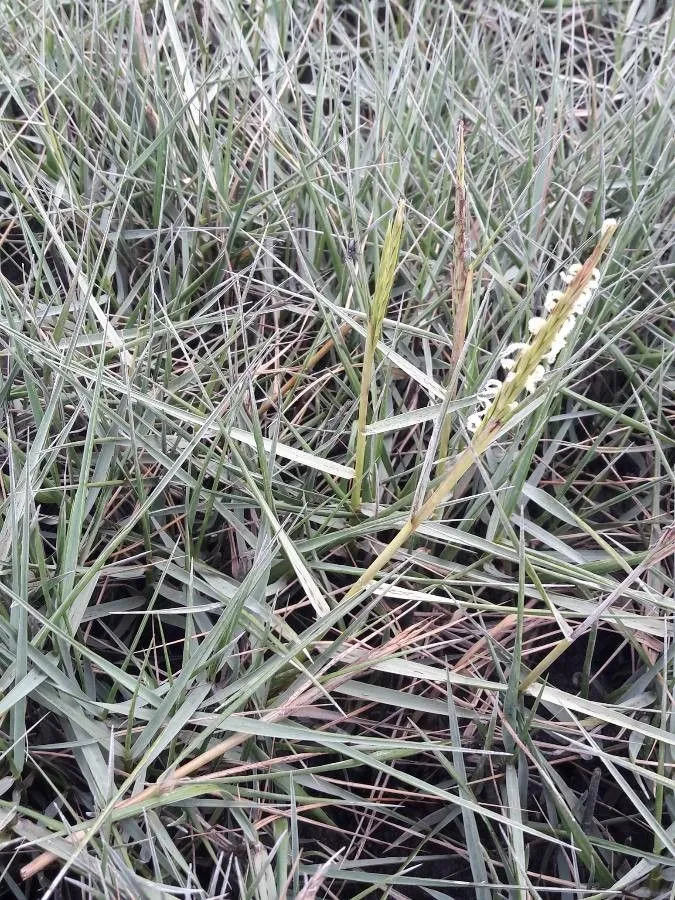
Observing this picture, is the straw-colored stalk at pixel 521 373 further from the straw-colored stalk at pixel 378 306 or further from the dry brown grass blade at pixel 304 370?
the dry brown grass blade at pixel 304 370

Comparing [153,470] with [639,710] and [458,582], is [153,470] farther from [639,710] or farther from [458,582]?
[639,710]

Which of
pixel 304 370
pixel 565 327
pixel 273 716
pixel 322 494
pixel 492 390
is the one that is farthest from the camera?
pixel 304 370

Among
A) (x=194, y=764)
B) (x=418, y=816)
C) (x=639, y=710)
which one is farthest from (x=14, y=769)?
(x=639, y=710)

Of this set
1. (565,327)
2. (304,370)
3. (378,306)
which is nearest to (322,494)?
(304,370)

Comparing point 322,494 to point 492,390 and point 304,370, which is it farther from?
point 492,390

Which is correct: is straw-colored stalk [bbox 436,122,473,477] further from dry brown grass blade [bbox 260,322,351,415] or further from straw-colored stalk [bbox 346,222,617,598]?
dry brown grass blade [bbox 260,322,351,415]

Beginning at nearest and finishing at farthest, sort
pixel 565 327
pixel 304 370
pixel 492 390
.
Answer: pixel 565 327
pixel 492 390
pixel 304 370

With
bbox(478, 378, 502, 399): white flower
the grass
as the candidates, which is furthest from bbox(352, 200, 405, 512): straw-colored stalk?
bbox(478, 378, 502, 399): white flower

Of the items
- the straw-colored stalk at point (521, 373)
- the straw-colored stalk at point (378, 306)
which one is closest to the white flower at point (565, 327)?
the straw-colored stalk at point (521, 373)

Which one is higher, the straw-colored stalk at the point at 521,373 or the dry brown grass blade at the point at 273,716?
the straw-colored stalk at the point at 521,373
